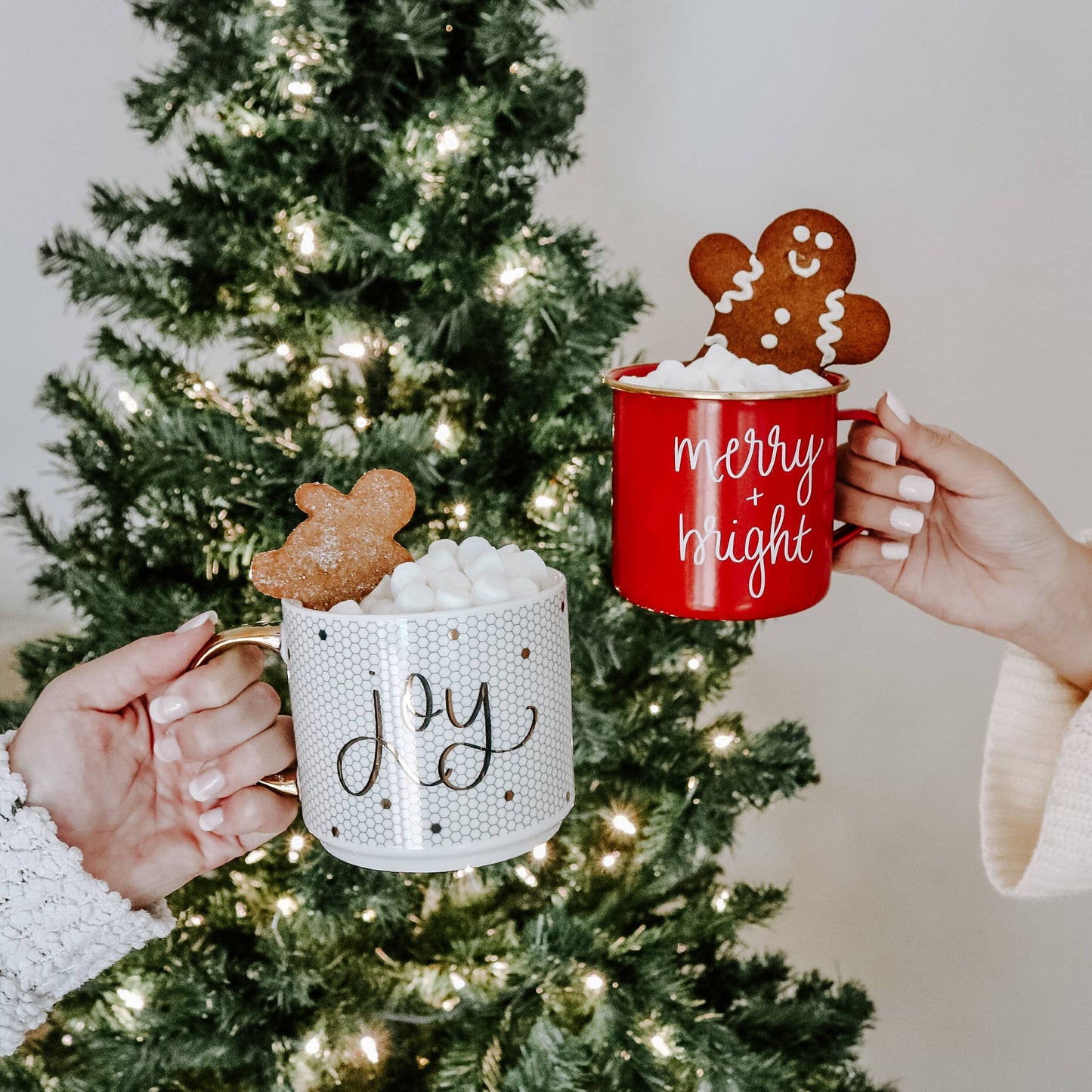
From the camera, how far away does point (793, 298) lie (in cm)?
99

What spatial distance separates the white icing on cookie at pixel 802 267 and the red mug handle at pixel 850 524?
0.44ft

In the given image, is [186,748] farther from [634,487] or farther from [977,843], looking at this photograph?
[977,843]

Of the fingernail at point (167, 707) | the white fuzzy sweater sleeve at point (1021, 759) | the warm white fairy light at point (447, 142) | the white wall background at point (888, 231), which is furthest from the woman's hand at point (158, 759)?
the white wall background at point (888, 231)

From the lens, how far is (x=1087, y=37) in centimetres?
171

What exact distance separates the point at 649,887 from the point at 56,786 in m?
0.78

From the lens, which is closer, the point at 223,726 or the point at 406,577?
the point at 406,577

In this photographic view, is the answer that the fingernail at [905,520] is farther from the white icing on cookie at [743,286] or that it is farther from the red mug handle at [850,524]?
the white icing on cookie at [743,286]

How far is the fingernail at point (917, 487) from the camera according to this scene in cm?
98

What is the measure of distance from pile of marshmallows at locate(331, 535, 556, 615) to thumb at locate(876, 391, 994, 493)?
1.31ft

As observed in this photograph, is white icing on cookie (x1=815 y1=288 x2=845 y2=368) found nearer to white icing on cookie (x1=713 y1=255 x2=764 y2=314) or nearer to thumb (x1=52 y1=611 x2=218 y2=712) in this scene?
white icing on cookie (x1=713 y1=255 x2=764 y2=314)

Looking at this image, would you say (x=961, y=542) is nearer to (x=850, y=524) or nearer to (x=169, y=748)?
(x=850, y=524)

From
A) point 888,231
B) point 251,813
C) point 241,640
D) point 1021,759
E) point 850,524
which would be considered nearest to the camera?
point 241,640

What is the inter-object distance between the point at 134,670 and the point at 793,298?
691 millimetres

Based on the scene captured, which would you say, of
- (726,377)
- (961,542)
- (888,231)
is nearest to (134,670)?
(726,377)
